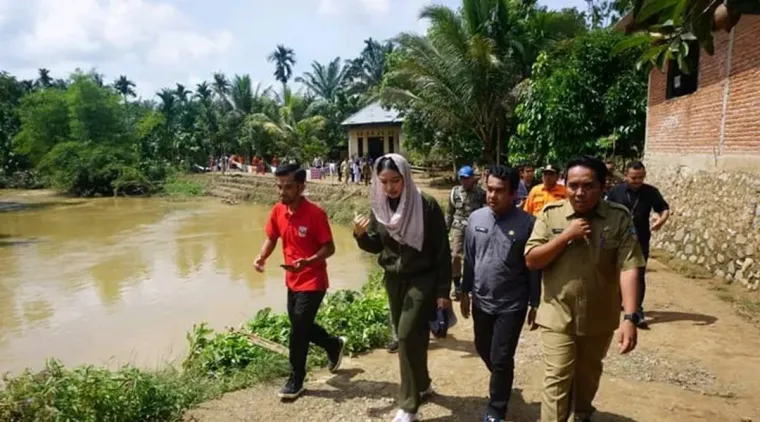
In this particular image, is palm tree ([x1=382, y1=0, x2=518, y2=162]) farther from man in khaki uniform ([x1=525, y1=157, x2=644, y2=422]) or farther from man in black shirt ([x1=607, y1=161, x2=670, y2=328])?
man in khaki uniform ([x1=525, y1=157, x2=644, y2=422])

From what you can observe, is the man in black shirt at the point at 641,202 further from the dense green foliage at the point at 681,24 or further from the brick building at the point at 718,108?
the dense green foliage at the point at 681,24

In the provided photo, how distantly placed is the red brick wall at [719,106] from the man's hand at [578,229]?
14.1 ft

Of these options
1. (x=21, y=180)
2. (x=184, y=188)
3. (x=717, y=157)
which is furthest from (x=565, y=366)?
(x=21, y=180)

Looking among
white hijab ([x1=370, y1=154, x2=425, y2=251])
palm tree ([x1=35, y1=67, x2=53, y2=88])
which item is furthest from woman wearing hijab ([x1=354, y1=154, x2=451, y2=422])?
palm tree ([x1=35, y1=67, x2=53, y2=88])

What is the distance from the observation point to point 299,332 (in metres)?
3.74

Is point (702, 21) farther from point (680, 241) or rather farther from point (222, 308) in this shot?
point (222, 308)

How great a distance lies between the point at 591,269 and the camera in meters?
2.63

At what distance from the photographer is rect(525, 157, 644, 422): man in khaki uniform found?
2.57 metres

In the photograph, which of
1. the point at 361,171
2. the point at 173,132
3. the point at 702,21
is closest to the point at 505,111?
the point at 361,171

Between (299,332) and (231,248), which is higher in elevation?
(299,332)

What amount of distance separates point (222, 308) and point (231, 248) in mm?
6263

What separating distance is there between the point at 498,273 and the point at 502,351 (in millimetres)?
436

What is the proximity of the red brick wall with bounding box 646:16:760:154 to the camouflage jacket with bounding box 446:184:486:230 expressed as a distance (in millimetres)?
2568

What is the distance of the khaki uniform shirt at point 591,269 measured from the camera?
102 inches
